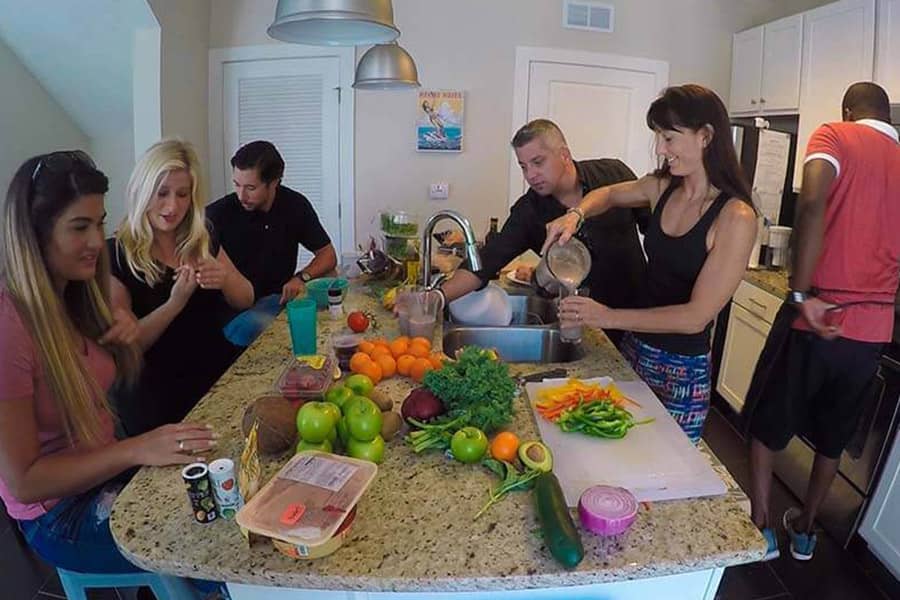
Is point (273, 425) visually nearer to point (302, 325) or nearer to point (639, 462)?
point (302, 325)

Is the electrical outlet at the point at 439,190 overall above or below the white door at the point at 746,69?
below

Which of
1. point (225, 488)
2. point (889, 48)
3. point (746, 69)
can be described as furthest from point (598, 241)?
point (746, 69)

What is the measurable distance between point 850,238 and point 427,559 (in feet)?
6.36

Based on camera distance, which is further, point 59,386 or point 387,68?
point 387,68

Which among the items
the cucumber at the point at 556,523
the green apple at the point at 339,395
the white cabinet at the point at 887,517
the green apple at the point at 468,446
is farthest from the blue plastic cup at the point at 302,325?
the white cabinet at the point at 887,517

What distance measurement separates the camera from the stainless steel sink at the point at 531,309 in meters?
2.28

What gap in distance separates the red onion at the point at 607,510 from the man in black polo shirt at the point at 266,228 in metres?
1.54

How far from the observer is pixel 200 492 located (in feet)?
3.09

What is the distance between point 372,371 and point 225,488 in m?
0.56

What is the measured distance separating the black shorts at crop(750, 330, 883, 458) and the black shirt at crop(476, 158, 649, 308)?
61cm

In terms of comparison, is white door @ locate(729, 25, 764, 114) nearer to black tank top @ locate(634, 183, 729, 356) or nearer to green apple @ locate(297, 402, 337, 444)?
black tank top @ locate(634, 183, 729, 356)

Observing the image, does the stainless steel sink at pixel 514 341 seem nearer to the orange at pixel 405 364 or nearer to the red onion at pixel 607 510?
the orange at pixel 405 364

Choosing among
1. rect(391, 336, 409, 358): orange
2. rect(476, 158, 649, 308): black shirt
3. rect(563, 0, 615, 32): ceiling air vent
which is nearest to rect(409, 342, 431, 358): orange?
rect(391, 336, 409, 358): orange

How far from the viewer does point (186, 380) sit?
73.5 inches
